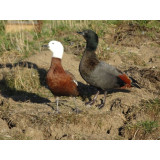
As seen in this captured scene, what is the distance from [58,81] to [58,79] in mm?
34

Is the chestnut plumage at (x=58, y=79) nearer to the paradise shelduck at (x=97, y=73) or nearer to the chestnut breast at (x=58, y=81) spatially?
the chestnut breast at (x=58, y=81)

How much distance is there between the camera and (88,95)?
806 cm

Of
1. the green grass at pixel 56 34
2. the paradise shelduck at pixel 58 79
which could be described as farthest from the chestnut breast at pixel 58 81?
the green grass at pixel 56 34

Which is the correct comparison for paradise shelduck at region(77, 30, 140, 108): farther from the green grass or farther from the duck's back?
the green grass

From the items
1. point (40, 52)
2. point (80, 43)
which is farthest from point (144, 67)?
point (40, 52)

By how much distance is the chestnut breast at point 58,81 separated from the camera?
6.48 m

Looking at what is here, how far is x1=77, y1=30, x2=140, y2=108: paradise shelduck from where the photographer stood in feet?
23.3

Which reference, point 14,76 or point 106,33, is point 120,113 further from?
point 106,33

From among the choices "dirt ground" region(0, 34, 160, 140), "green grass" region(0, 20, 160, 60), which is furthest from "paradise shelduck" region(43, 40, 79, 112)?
"green grass" region(0, 20, 160, 60)

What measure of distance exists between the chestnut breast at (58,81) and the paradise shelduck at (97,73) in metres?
0.53

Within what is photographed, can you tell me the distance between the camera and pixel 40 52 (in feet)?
32.0

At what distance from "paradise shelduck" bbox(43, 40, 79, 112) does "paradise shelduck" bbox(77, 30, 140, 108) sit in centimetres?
45

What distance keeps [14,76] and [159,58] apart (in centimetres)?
377

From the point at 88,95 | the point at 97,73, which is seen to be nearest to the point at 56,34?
the point at 88,95
